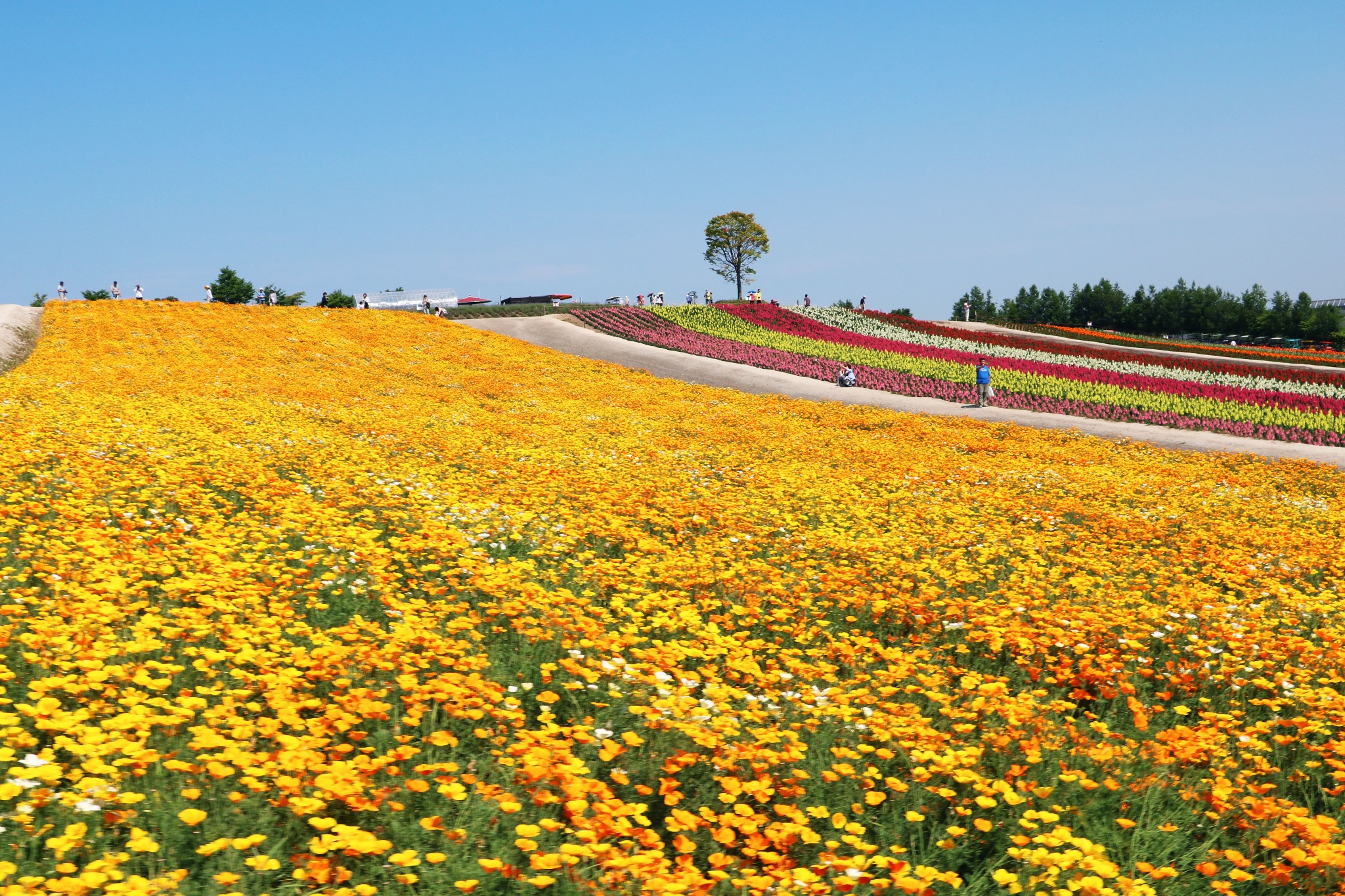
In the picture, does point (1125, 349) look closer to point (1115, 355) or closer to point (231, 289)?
point (1115, 355)

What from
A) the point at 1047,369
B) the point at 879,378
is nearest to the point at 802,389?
the point at 879,378

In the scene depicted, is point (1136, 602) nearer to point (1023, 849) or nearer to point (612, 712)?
point (1023, 849)

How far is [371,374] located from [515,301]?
35370mm

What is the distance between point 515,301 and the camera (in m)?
58.1

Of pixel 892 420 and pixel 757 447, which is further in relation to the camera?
pixel 892 420

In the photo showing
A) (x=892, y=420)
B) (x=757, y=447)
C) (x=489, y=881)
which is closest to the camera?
(x=489, y=881)

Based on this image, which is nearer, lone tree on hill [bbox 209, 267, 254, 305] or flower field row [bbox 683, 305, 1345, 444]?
flower field row [bbox 683, 305, 1345, 444]

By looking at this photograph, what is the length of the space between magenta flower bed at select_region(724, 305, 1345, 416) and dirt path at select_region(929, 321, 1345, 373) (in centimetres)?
707

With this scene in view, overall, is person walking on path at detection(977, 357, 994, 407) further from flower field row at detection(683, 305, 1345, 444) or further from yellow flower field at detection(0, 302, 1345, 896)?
yellow flower field at detection(0, 302, 1345, 896)

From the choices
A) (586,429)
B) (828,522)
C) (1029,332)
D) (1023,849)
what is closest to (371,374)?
(586,429)

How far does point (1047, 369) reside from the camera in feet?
105

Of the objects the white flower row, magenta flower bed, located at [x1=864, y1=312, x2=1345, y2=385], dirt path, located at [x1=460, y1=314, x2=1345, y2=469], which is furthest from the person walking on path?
magenta flower bed, located at [x1=864, y1=312, x2=1345, y2=385]

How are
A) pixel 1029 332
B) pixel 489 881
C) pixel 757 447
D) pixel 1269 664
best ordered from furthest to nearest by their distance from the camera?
pixel 1029 332
pixel 757 447
pixel 1269 664
pixel 489 881

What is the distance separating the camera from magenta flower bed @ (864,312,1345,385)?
32.8 metres
